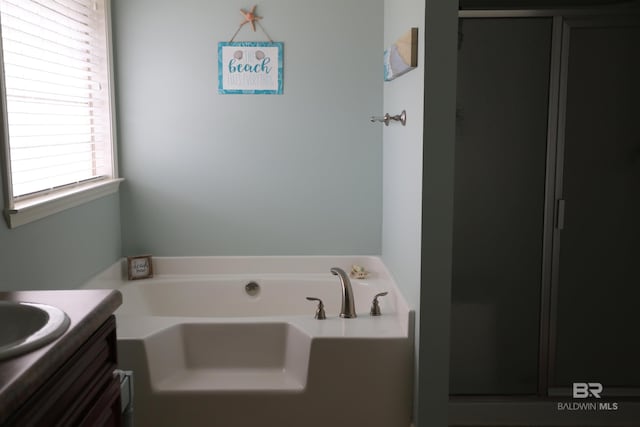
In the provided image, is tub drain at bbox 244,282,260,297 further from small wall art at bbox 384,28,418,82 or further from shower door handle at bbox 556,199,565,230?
shower door handle at bbox 556,199,565,230

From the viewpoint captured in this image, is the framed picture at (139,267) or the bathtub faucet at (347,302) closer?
the bathtub faucet at (347,302)

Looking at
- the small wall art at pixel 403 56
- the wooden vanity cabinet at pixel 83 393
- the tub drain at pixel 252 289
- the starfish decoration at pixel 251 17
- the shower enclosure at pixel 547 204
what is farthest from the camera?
the tub drain at pixel 252 289

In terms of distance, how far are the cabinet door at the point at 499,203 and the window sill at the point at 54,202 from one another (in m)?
1.67

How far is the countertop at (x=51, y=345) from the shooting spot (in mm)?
1033

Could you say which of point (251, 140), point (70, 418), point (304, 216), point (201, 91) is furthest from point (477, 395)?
point (70, 418)

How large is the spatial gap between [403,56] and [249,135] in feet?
3.66

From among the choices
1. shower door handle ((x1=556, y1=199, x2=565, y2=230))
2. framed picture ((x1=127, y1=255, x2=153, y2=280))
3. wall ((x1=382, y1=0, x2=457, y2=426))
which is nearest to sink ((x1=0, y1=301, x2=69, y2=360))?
wall ((x1=382, y1=0, x2=457, y2=426))

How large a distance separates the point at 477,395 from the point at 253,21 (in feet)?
7.05

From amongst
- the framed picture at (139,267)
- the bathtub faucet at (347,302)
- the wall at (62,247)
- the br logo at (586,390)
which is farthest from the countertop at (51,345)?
the br logo at (586,390)

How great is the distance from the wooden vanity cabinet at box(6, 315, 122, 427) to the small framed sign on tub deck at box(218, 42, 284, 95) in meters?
1.97

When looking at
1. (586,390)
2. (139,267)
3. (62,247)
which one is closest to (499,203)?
(586,390)

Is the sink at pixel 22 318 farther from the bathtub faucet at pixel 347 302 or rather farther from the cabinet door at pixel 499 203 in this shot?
the cabinet door at pixel 499 203

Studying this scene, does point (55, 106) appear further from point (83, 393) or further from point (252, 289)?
point (83, 393)

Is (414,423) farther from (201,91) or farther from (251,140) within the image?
(201,91)
